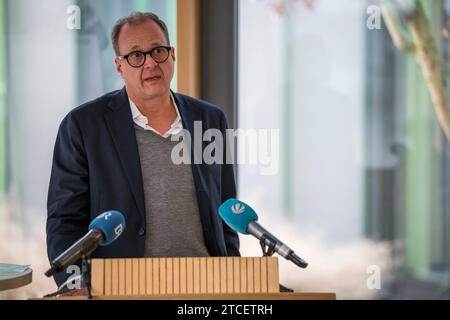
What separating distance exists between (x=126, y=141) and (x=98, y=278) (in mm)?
1023

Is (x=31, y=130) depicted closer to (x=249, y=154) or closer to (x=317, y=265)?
(x=249, y=154)

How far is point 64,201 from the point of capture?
8.48 feet

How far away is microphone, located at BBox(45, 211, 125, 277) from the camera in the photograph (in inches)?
65.6

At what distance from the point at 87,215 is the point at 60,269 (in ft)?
3.32

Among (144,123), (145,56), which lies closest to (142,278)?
(144,123)

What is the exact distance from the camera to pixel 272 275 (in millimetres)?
1824

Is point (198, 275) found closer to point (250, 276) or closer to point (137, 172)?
point (250, 276)

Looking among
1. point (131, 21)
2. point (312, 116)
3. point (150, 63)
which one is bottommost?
point (312, 116)

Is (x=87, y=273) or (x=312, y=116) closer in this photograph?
(x=87, y=273)

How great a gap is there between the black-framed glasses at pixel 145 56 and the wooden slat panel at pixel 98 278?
1.19 metres

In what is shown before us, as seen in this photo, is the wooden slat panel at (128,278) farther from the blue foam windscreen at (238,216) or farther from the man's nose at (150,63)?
the man's nose at (150,63)

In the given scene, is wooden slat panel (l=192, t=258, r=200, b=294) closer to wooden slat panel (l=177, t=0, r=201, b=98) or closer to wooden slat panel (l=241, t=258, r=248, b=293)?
wooden slat panel (l=241, t=258, r=248, b=293)

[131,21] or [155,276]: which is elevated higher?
[131,21]

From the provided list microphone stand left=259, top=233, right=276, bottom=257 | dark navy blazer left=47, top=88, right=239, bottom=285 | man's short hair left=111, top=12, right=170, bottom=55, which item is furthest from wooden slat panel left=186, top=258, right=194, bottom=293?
man's short hair left=111, top=12, right=170, bottom=55
